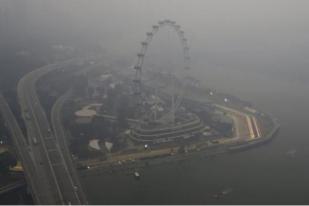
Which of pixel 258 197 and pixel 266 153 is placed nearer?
pixel 258 197

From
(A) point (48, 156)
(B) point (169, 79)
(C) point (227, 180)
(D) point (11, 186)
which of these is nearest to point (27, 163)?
(A) point (48, 156)

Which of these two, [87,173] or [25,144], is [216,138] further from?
[25,144]

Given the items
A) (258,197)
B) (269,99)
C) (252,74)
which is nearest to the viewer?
(258,197)

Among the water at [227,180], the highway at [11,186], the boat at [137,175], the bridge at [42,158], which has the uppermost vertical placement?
the bridge at [42,158]

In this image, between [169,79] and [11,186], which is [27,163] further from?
[169,79]

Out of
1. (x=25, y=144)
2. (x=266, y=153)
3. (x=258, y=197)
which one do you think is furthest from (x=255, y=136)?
(x=25, y=144)

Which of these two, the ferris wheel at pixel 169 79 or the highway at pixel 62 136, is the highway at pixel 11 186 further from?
the ferris wheel at pixel 169 79

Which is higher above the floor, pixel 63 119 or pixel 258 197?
pixel 63 119

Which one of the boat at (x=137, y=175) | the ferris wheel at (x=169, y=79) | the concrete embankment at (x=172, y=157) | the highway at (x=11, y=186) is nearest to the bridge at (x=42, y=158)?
the highway at (x=11, y=186)
